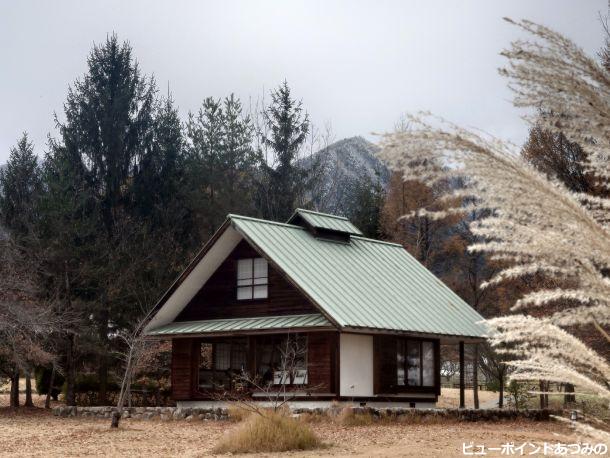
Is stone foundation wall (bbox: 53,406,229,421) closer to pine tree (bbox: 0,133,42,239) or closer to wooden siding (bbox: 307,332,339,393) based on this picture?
wooden siding (bbox: 307,332,339,393)

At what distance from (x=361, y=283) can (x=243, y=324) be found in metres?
3.85

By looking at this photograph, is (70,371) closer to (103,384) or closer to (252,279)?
(103,384)

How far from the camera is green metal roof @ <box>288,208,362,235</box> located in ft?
87.5

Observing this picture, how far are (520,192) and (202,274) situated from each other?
22473mm

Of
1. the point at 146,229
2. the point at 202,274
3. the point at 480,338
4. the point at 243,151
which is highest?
the point at 243,151

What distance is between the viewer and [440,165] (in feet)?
12.7

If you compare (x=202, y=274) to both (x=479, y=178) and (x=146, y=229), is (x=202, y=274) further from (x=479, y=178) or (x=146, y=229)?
(x=479, y=178)

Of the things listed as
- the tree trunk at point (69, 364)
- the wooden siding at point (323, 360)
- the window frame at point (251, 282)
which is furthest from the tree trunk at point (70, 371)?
the wooden siding at point (323, 360)

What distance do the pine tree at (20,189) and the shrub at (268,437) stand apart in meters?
21.0

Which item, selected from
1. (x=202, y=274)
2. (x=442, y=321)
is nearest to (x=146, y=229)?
(x=202, y=274)

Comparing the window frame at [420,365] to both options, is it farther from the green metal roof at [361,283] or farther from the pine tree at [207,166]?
the pine tree at [207,166]

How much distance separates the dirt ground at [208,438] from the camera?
14.4m

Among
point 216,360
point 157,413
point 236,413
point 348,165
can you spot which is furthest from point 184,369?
point 348,165

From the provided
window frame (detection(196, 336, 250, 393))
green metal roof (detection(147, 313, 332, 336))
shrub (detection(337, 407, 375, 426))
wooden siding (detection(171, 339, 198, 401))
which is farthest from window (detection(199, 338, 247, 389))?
shrub (detection(337, 407, 375, 426))
